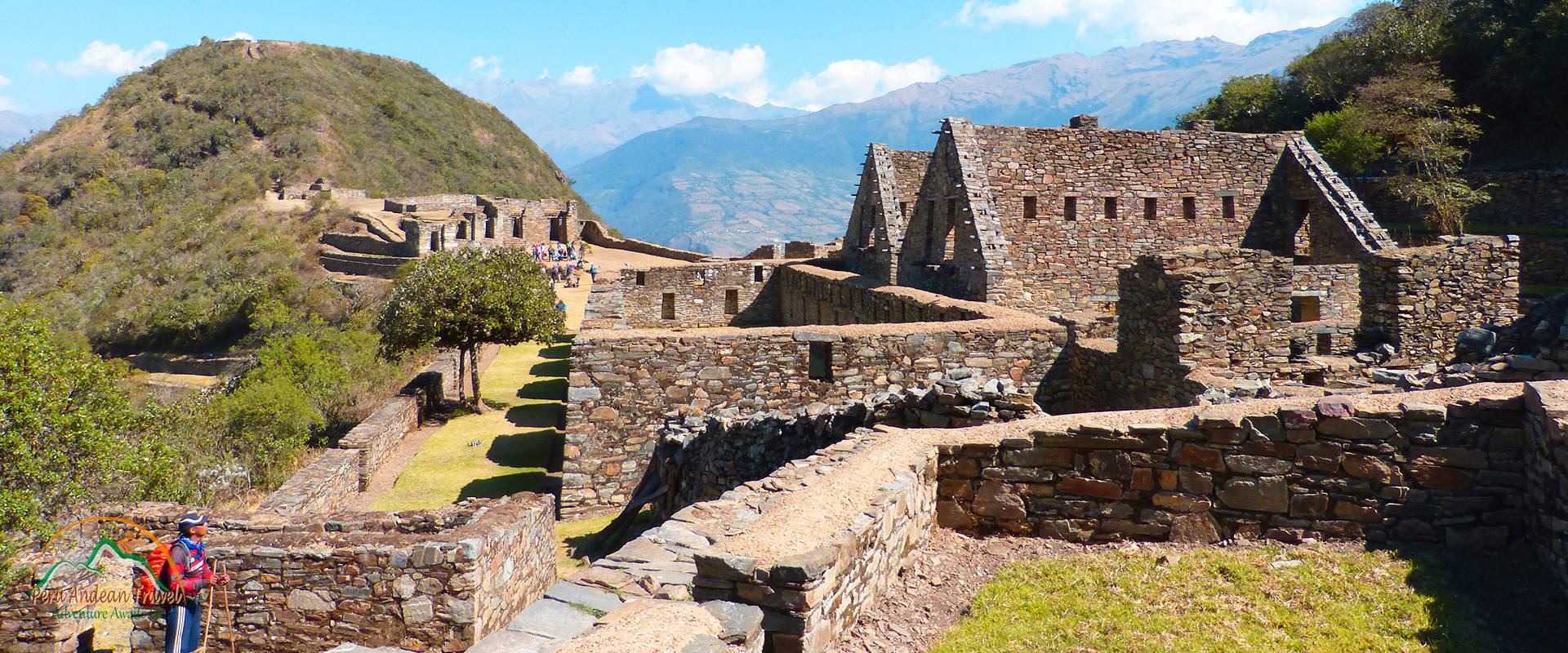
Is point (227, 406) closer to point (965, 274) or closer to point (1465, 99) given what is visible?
point (965, 274)

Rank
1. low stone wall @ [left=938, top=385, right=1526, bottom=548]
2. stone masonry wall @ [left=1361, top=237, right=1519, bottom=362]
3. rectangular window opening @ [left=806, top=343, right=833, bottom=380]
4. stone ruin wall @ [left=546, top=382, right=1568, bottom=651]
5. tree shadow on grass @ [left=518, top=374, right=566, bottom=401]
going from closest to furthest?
stone ruin wall @ [left=546, top=382, right=1568, bottom=651], low stone wall @ [left=938, top=385, right=1526, bottom=548], stone masonry wall @ [left=1361, top=237, right=1519, bottom=362], rectangular window opening @ [left=806, top=343, right=833, bottom=380], tree shadow on grass @ [left=518, top=374, right=566, bottom=401]

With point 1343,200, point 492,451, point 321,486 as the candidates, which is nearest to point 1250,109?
point 1343,200

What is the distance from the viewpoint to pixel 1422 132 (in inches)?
1049

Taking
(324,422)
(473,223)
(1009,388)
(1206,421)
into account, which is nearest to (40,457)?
(324,422)

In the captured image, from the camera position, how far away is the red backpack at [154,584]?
696 centimetres

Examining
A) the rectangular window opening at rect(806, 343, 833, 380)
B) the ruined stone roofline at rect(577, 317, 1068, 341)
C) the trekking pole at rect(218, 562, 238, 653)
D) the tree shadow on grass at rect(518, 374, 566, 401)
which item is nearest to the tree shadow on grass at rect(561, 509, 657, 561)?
the ruined stone roofline at rect(577, 317, 1068, 341)

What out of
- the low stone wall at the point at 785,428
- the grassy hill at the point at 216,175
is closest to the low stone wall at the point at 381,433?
the low stone wall at the point at 785,428

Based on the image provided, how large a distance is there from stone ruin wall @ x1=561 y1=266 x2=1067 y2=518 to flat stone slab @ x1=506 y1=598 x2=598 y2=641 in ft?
21.1

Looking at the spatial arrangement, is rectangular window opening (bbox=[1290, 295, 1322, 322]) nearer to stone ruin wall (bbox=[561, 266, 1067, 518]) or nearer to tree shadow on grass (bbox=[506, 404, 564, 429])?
stone ruin wall (bbox=[561, 266, 1067, 518])

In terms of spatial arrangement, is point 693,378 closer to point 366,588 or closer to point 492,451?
point 366,588

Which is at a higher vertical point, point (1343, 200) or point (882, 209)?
point (882, 209)

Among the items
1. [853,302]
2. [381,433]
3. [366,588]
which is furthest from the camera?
[853,302]

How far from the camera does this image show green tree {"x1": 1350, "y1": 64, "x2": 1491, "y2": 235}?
24922 millimetres

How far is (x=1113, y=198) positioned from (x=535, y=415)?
1221 centimetres
